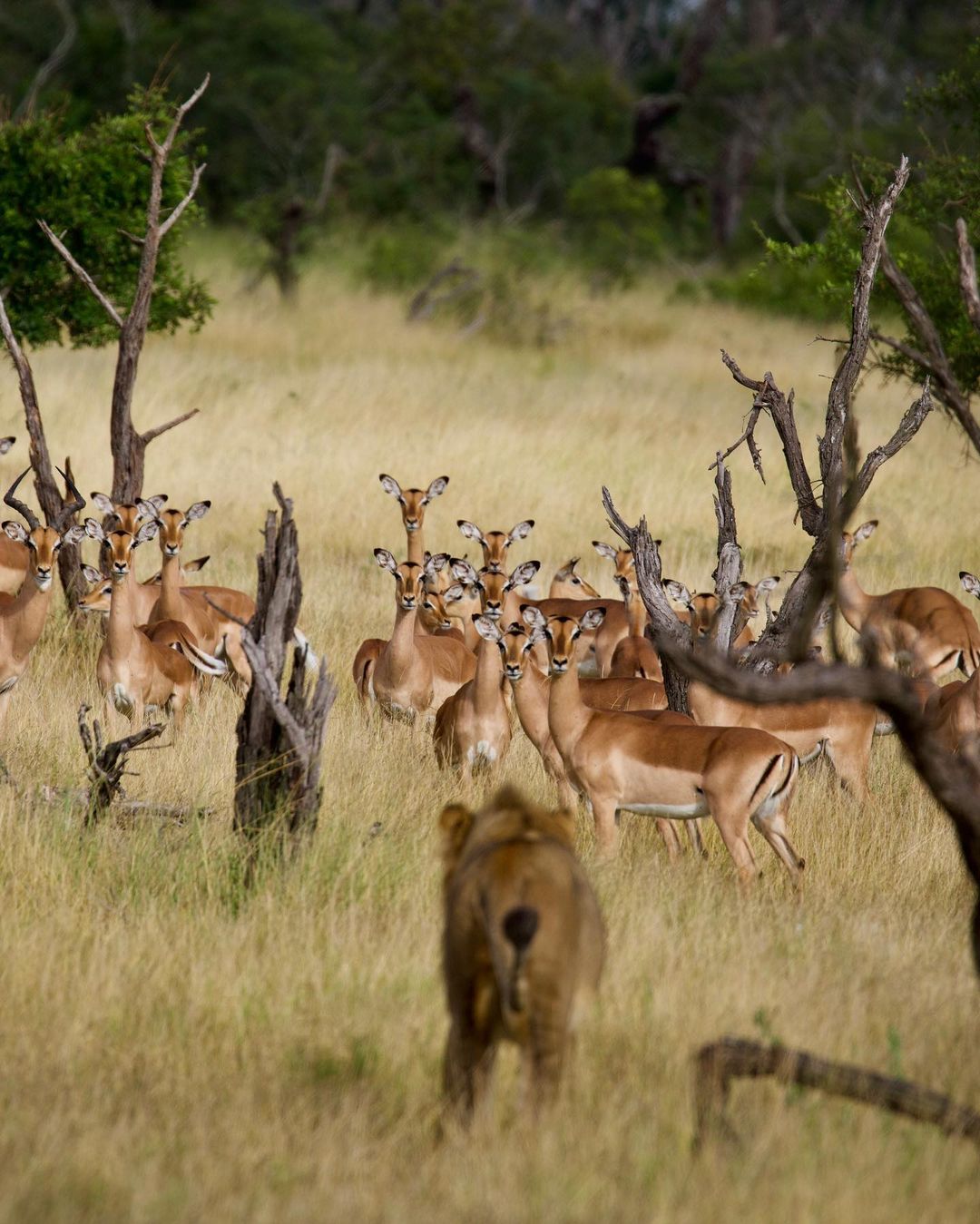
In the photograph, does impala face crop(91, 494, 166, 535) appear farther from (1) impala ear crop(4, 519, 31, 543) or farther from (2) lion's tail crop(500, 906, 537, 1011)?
(2) lion's tail crop(500, 906, 537, 1011)

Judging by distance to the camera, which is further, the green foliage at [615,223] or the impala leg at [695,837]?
the green foliage at [615,223]

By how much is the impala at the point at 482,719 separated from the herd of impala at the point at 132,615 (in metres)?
0.84

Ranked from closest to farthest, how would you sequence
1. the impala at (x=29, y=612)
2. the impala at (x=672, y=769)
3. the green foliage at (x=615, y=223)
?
the impala at (x=672, y=769), the impala at (x=29, y=612), the green foliage at (x=615, y=223)

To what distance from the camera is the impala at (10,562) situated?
470 inches

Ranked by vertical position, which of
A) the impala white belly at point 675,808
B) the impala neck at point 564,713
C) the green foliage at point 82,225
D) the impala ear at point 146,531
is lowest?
the impala white belly at point 675,808

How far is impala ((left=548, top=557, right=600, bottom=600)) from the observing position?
11523 millimetres

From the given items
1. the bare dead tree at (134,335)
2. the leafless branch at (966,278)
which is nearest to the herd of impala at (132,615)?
the bare dead tree at (134,335)

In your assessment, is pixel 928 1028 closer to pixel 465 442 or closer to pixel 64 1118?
pixel 64 1118

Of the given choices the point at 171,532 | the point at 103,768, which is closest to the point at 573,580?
the point at 171,532

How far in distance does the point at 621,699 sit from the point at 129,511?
3063 mm

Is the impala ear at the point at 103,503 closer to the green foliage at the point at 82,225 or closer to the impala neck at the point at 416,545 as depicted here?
the impala neck at the point at 416,545

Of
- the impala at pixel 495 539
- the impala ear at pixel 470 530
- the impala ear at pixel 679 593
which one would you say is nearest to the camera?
the impala ear at pixel 679 593

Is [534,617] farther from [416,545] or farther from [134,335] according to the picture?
[416,545]

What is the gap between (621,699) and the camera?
29.1 ft
